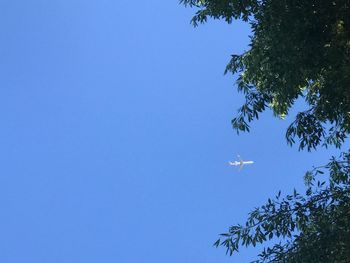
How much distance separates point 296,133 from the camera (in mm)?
8539

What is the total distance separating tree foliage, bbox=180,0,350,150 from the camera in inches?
284

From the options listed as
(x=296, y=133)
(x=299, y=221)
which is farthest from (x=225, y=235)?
(x=296, y=133)

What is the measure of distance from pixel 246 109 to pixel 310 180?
1836mm

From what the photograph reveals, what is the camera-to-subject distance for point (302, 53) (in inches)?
285

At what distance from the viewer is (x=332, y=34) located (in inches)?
287

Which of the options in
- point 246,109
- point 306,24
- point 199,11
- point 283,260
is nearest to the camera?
point 283,260

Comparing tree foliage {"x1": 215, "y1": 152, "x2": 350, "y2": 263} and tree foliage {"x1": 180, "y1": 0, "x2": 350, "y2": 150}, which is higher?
tree foliage {"x1": 180, "y1": 0, "x2": 350, "y2": 150}

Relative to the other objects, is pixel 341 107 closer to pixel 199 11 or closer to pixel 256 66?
pixel 256 66

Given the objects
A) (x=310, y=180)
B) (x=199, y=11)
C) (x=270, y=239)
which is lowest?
(x=270, y=239)

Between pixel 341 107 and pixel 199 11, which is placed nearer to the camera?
pixel 341 107

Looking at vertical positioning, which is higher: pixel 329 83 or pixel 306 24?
pixel 306 24

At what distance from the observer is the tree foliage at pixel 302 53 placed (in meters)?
7.21

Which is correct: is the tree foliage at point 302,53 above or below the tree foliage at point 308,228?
above

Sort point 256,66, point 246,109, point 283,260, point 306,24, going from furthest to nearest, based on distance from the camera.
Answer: point 246,109
point 256,66
point 306,24
point 283,260
